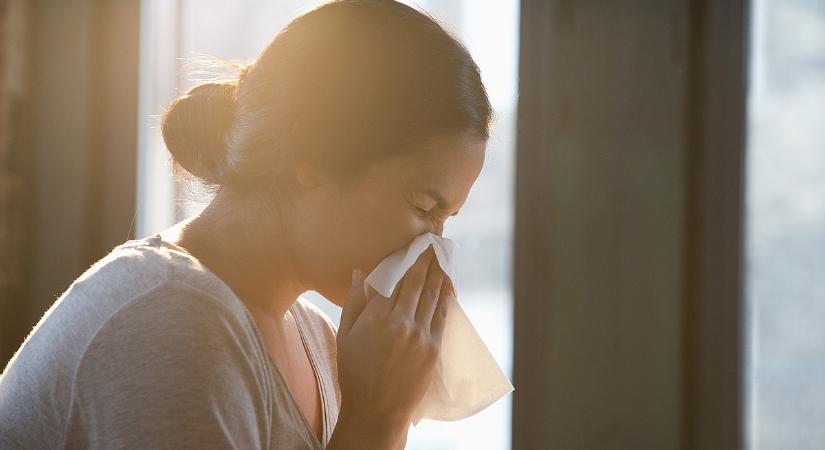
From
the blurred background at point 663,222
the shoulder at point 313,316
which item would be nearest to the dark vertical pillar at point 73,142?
the blurred background at point 663,222

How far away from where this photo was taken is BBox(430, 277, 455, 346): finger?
3.21ft

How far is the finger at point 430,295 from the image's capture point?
3.16 feet

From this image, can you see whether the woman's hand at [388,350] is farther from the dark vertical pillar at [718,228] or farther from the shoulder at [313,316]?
the dark vertical pillar at [718,228]

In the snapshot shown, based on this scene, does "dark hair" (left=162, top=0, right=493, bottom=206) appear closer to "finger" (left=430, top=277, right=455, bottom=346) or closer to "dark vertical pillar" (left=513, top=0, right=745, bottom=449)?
"finger" (left=430, top=277, right=455, bottom=346)

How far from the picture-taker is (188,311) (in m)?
0.72

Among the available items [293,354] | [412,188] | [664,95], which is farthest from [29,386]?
[664,95]

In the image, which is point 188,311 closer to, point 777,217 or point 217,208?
point 217,208

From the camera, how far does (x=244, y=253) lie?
0.90m

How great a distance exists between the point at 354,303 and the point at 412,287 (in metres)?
0.07

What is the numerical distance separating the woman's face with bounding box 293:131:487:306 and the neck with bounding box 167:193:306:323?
0.09 ft

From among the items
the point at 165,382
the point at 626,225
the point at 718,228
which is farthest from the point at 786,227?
the point at 165,382

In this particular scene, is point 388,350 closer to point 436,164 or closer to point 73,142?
point 436,164

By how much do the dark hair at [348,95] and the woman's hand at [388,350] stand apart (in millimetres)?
150

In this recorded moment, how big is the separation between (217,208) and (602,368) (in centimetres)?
78
